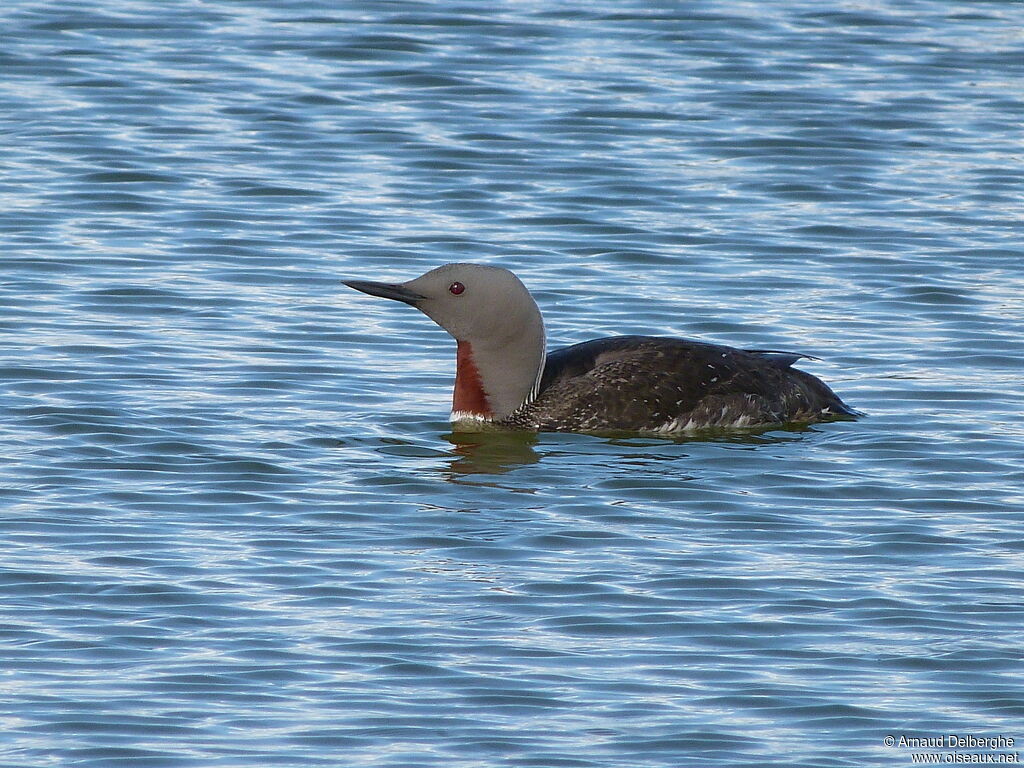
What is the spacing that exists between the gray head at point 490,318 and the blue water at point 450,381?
0.32 meters

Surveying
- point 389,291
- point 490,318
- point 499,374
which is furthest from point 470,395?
point 389,291

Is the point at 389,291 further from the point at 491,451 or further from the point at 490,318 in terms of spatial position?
the point at 491,451

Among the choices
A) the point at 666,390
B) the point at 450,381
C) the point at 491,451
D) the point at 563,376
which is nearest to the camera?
the point at 491,451

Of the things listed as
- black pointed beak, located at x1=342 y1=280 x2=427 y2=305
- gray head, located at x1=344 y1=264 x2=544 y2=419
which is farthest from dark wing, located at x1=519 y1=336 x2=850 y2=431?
black pointed beak, located at x1=342 y1=280 x2=427 y2=305

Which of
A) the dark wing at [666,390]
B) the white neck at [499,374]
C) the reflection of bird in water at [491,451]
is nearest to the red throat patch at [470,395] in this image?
the white neck at [499,374]

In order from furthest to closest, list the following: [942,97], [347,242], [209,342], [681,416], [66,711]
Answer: [942,97]
[347,242]
[209,342]
[681,416]
[66,711]

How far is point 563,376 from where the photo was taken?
33.1 ft

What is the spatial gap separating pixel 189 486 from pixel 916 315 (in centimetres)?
485

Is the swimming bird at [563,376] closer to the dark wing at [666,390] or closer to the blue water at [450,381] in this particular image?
the dark wing at [666,390]

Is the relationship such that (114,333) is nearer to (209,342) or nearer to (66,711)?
(209,342)

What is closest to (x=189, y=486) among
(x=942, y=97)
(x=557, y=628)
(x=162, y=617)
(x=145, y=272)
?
(x=162, y=617)

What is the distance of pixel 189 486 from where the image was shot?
8.77m

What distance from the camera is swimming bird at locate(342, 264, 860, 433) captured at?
9.95 meters

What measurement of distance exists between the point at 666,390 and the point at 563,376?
19.5 inches
